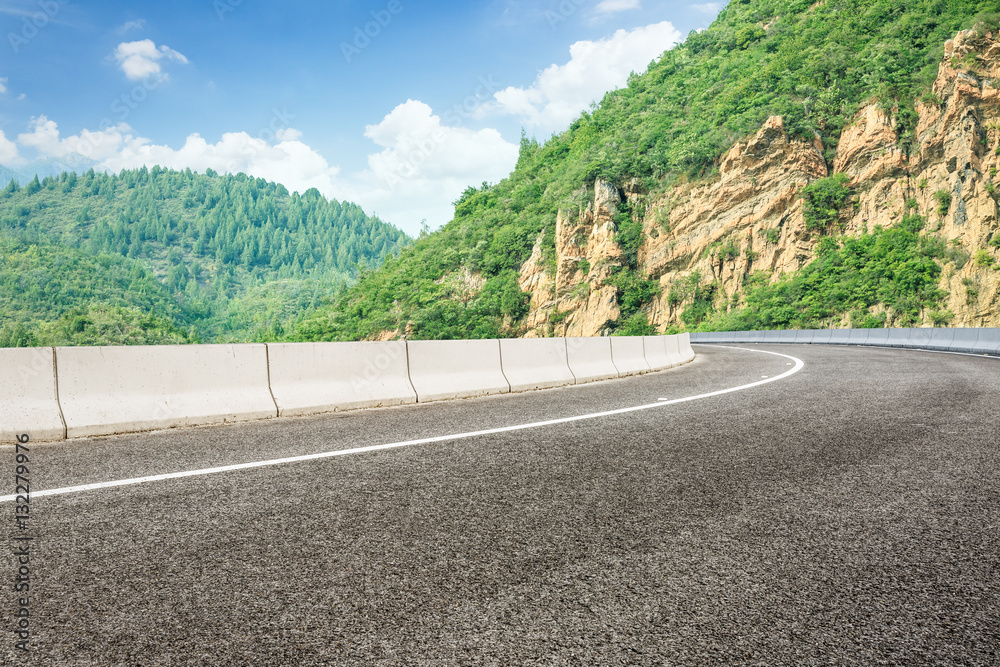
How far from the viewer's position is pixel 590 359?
1424 cm

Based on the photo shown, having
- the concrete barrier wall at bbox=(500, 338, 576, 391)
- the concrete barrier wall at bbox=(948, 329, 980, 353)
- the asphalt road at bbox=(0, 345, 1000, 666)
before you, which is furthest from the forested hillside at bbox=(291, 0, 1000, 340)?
the asphalt road at bbox=(0, 345, 1000, 666)

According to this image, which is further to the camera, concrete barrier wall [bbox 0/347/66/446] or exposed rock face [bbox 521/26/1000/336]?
exposed rock face [bbox 521/26/1000/336]

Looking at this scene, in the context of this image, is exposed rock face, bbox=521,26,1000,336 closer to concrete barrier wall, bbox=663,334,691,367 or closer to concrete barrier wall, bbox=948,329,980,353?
concrete barrier wall, bbox=948,329,980,353

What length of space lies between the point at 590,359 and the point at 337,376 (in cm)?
634

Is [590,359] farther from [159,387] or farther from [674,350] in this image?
[159,387]

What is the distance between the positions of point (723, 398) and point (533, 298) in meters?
57.5

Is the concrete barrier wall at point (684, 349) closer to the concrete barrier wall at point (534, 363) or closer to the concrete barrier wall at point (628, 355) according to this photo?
the concrete barrier wall at point (628, 355)

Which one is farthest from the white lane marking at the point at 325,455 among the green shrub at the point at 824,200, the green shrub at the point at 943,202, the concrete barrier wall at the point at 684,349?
the green shrub at the point at 824,200

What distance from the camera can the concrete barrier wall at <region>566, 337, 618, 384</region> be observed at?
1362 cm

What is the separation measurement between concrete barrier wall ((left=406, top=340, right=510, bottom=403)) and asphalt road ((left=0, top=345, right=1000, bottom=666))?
3.54 meters

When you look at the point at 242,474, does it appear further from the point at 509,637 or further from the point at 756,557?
the point at 756,557

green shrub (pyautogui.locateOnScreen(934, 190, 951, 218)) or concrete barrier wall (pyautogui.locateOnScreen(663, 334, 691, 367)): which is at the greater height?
green shrub (pyautogui.locateOnScreen(934, 190, 951, 218))

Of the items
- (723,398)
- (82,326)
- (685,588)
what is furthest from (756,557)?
(82,326)

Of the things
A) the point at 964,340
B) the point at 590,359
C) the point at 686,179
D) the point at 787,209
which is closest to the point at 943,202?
the point at 787,209
